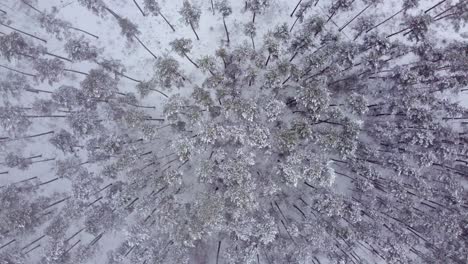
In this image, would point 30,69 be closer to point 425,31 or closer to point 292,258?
point 292,258

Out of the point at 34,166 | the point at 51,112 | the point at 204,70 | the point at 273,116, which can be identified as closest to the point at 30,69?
the point at 51,112

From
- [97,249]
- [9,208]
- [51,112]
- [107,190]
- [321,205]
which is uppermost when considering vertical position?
[51,112]

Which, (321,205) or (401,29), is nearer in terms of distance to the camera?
(321,205)

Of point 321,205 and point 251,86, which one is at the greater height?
A: point 251,86

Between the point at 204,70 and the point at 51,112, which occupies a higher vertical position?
the point at 204,70

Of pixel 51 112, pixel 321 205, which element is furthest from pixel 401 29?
pixel 51 112

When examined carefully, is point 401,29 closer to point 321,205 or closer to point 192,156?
point 321,205
